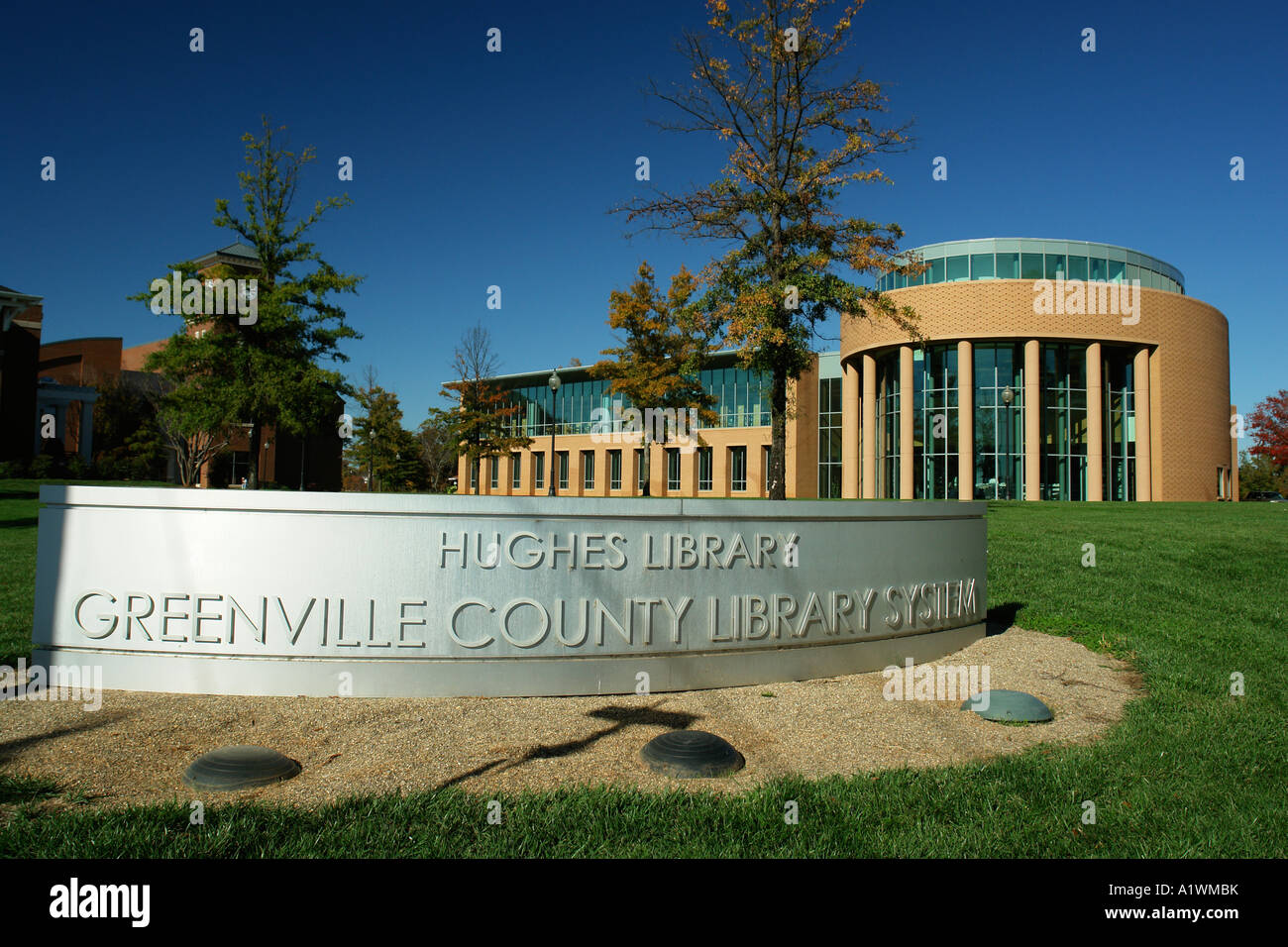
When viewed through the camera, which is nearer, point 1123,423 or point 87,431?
point 1123,423

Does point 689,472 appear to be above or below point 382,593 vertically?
above

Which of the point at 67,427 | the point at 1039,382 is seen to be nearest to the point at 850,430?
the point at 1039,382

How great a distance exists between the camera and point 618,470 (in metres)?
63.1

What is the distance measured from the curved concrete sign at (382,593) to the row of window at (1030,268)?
37.5m

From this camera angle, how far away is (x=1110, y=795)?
421cm

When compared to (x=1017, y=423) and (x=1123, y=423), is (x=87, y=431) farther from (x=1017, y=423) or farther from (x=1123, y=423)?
(x=1123, y=423)

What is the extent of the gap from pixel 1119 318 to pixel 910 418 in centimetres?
1093

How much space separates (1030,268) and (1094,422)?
8.13 metres

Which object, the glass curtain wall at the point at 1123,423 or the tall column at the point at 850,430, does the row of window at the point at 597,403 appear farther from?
the glass curtain wall at the point at 1123,423

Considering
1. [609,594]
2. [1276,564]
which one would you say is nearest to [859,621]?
[609,594]

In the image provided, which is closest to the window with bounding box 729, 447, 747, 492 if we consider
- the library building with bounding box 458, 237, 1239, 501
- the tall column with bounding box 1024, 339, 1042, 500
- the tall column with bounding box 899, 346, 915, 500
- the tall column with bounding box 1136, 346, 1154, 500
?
the library building with bounding box 458, 237, 1239, 501

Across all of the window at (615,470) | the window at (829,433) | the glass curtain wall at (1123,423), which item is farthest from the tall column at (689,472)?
the glass curtain wall at (1123,423)

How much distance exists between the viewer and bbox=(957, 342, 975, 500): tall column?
130 ft
